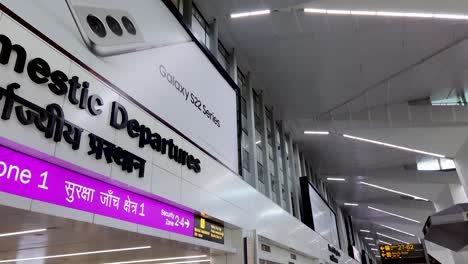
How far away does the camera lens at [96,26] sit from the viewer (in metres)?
3.99

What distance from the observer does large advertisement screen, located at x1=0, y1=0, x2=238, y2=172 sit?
3402 mm

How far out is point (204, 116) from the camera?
20.7 ft

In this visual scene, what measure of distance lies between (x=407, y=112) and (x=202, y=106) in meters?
8.90

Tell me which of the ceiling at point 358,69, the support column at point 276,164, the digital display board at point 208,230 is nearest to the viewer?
the digital display board at point 208,230

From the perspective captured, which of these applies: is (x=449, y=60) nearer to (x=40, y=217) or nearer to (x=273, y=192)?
(x=273, y=192)

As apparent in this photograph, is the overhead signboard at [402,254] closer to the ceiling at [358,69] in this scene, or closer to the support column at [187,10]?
the ceiling at [358,69]

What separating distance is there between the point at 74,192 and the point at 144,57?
224 cm

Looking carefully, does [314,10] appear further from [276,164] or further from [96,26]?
[276,164]

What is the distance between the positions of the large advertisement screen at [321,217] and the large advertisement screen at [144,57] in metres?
7.70

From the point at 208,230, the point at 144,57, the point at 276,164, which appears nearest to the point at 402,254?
the point at 276,164

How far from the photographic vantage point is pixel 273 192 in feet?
37.7

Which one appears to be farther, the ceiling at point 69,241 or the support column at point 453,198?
the support column at point 453,198

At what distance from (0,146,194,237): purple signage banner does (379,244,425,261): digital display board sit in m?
23.0

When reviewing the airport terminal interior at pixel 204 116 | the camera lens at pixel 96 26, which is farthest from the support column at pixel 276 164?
the camera lens at pixel 96 26
